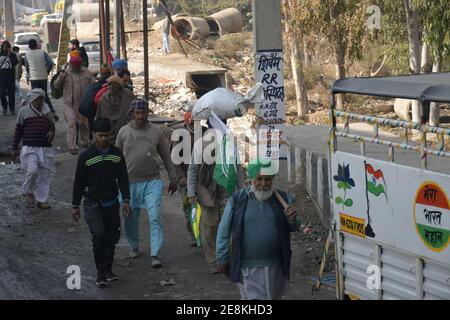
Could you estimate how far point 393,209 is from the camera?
23.0 ft

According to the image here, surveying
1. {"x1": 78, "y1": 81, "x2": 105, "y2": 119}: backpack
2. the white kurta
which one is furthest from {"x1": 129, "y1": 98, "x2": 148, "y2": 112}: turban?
{"x1": 78, "y1": 81, "x2": 105, "y2": 119}: backpack

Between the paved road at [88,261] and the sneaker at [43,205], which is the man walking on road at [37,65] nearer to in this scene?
the paved road at [88,261]

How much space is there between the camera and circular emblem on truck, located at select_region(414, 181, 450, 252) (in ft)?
21.0

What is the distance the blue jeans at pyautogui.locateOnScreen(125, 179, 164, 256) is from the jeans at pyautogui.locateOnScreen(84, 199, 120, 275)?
0.65 m

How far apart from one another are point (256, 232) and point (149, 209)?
3.31m

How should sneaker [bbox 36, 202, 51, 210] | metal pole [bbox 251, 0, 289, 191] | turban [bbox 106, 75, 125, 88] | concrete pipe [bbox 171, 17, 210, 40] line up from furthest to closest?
concrete pipe [bbox 171, 17, 210, 40], sneaker [bbox 36, 202, 51, 210], metal pole [bbox 251, 0, 289, 191], turban [bbox 106, 75, 125, 88]

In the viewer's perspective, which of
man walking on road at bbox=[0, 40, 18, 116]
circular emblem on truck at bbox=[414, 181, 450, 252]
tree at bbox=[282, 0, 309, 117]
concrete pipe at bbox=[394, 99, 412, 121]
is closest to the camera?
circular emblem on truck at bbox=[414, 181, 450, 252]

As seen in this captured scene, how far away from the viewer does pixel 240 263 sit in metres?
6.93

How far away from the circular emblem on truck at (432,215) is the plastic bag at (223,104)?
321 cm

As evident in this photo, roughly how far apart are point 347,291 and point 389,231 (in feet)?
3.10

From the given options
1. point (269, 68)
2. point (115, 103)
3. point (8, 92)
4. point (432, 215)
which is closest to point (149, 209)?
point (115, 103)

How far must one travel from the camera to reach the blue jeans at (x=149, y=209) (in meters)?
9.98

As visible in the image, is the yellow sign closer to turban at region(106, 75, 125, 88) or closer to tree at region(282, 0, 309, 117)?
turban at region(106, 75, 125, 88)
